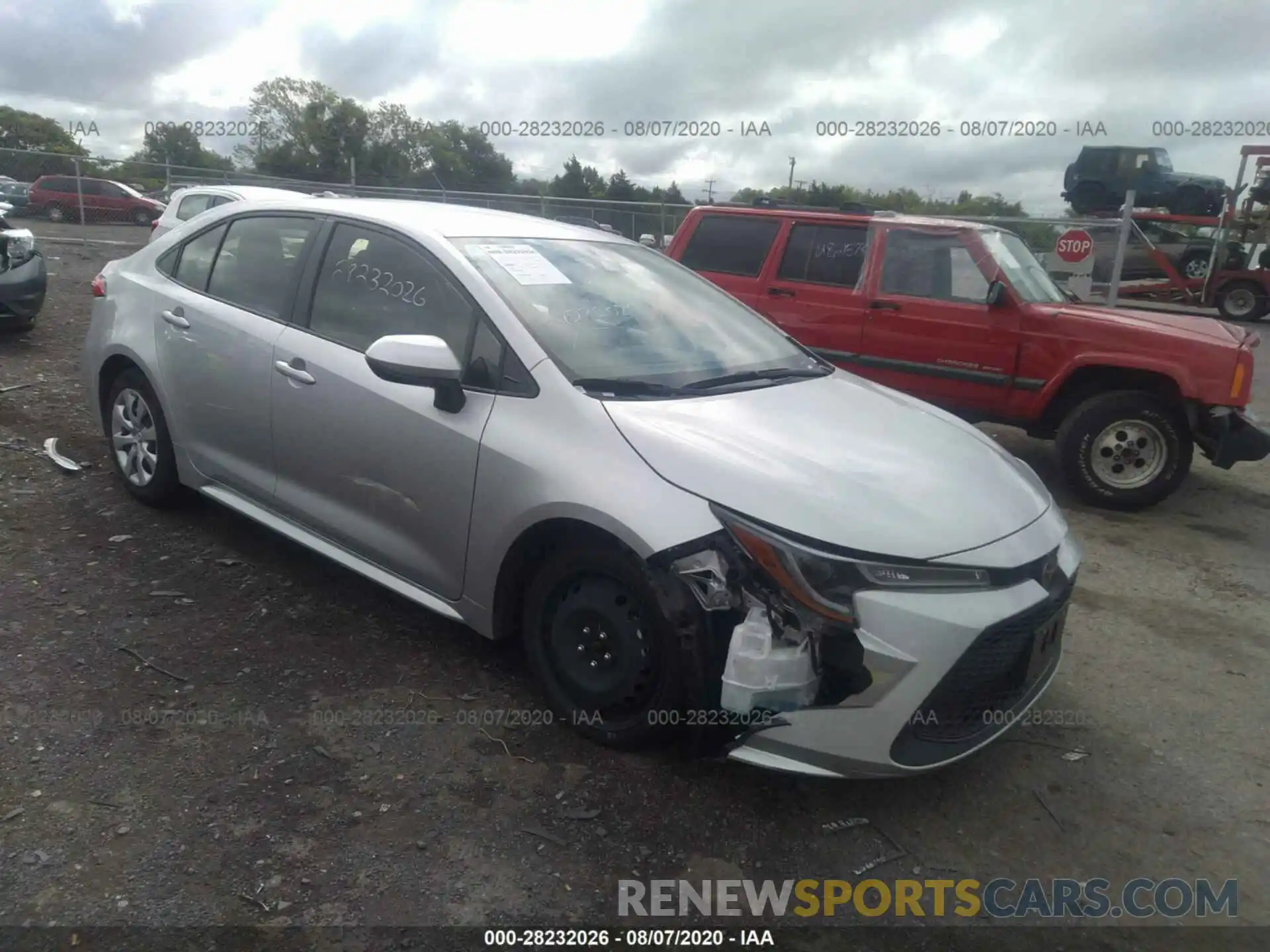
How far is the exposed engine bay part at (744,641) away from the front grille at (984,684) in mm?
249

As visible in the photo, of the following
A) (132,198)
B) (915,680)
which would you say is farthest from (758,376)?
(132,198)

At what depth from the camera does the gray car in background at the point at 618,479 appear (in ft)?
8.30

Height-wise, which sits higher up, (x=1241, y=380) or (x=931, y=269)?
(x=931, y=269)

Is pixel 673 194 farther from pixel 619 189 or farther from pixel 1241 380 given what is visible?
pixel 1241 380

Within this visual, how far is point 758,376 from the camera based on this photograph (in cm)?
352

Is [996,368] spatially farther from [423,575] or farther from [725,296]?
[423,575]

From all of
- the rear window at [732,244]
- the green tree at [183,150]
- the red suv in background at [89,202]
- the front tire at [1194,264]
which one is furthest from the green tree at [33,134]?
the front tire at [1194,264]

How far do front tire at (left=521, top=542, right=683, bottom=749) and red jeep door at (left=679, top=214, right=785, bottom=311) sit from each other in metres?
4.72

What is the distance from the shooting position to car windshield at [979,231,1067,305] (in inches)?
253

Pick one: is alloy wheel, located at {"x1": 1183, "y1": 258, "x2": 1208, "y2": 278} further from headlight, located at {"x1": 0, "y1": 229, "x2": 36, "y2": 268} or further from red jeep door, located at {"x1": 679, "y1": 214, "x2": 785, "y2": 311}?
headlight, located at {"x1": 0, "y1": 229, "x2": 36, "y2": 268}

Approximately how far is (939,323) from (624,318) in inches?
151

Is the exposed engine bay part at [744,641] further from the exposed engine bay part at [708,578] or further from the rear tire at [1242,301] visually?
the rear tire at [1242,301]

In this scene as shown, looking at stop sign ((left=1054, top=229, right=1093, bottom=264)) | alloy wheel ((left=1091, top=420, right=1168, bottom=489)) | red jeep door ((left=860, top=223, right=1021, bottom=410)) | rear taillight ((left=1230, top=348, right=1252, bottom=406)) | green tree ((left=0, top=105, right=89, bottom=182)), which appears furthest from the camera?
green tree ((left=0, top=105, right=89, bottom=182))

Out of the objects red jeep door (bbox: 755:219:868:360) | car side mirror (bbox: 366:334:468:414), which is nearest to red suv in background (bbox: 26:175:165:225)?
red jeep door (bbox: 755:219:868:360)
